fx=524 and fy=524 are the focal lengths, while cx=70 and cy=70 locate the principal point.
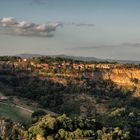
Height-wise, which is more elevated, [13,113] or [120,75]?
[120,75]

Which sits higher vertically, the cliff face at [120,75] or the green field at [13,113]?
the cliff face at [120,75]

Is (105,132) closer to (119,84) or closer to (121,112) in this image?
(121,112)

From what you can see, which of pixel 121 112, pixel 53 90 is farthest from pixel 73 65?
pixel 121 112

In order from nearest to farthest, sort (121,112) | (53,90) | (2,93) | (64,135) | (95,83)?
(64,135), (121,112), (2,93), (53,90), (95,83)

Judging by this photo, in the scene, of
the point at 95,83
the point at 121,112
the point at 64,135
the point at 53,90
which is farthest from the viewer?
the point at 95,83

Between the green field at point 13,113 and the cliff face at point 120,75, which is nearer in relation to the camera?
the green field at point 13,113

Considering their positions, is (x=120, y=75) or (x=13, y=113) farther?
(x=120, y=75)

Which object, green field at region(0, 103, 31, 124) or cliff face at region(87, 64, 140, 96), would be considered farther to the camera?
cliff face at region(87, 64, 140, 96)

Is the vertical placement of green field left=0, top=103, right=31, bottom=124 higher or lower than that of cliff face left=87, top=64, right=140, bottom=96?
lower
